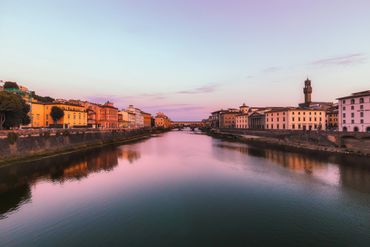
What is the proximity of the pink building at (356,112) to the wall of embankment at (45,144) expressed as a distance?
71527mm

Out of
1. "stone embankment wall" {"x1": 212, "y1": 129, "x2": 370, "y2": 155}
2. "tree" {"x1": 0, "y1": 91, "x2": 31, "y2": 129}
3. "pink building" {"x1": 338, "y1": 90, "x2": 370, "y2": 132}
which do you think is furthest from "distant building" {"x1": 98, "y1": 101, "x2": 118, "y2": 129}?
"pink building" {"x1": 338, "y1": 90, "x2": 370, "y2": 132}

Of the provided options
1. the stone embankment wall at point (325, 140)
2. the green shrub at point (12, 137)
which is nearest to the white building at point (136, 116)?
the stone embankment wall at point (325, 140)

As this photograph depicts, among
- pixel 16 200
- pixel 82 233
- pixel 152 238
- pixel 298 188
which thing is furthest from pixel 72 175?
pixel 298 188

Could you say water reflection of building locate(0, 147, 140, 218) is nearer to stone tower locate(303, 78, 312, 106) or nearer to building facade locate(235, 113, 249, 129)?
building facade locate(235, 113, 249, 129)

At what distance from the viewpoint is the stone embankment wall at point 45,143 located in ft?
121

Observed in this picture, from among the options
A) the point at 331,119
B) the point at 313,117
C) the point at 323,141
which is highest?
the point at 313,117

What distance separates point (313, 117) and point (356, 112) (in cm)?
3339

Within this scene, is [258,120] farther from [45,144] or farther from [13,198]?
[13,198]

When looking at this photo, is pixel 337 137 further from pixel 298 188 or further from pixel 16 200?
pixel 16 200

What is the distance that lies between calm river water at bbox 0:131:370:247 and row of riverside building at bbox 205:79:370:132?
100 feet

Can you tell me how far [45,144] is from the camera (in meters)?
46.3

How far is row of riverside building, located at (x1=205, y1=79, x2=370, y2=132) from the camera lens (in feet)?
190

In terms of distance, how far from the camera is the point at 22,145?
39812 millimetres

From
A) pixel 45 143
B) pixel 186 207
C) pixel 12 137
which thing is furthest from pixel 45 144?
pixel 186 207
